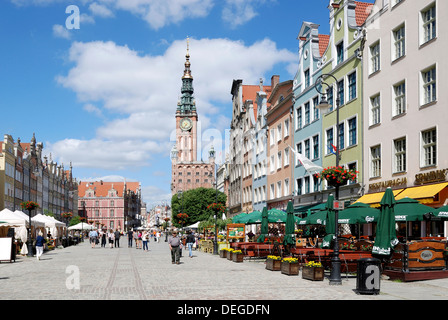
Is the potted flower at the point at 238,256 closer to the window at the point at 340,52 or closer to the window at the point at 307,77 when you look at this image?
the window at the point at 340,52

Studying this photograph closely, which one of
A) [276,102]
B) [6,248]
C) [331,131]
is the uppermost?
[276,102]

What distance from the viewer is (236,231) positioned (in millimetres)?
41344

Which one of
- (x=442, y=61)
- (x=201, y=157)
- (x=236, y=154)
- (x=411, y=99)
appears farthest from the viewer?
(x=201, y=157)

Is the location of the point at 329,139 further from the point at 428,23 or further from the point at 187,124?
the point at 187,124

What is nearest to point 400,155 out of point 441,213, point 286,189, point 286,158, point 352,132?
point 352,132

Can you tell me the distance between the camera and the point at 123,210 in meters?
166

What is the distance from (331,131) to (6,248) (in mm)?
21316

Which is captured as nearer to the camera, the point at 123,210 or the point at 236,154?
the point at 236,154

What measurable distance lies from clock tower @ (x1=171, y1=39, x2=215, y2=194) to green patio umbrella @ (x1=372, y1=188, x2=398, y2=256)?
16408cm

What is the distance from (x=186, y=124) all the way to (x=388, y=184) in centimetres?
15954

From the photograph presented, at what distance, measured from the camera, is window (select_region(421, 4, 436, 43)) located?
25.4m

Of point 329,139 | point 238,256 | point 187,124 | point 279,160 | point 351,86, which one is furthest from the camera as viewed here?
point 187,124
